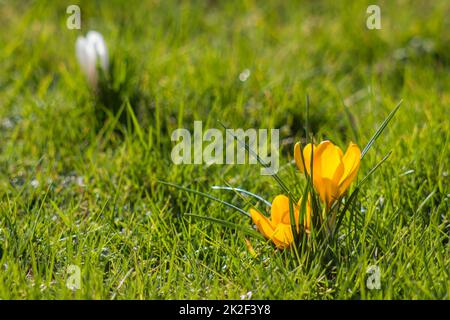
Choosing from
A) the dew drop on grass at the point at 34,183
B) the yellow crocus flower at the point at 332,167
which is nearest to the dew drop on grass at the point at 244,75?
the dew drop on grass at the point at 34,183

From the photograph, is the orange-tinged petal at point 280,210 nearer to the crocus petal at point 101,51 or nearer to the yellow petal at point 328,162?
the yellow petal at point 328,162

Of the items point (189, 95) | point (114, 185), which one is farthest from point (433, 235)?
point (189, 95)

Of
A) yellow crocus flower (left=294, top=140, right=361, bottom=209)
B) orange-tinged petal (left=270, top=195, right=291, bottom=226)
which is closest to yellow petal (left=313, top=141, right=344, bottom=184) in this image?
yellow crocus flower (left=294, top=140, right=361, bottom=209)

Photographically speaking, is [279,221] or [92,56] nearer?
[279,221]

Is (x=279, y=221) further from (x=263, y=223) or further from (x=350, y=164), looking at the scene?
(x=350, y=164)

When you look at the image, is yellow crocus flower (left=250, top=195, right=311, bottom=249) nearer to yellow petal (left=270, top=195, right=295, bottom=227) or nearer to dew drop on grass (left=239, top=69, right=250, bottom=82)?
yellow petal (left=270, top=195, right=295, bottom=227)

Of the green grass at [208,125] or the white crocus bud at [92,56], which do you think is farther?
the white crocus bud at [92,56]

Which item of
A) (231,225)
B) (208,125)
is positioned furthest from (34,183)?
(231,225)
